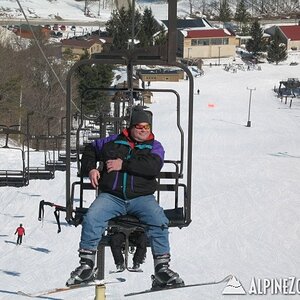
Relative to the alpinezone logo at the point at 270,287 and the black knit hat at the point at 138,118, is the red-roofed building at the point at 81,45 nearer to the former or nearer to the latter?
the alpinezone logo at the point at 270,287

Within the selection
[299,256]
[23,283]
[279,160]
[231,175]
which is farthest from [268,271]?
[279,160]

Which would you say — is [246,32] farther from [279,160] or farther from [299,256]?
[299,256]

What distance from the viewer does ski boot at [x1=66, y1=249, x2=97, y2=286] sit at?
382 centimetres

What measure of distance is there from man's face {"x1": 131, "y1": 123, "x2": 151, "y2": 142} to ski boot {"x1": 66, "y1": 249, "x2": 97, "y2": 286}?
27.5 inches

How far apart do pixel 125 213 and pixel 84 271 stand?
1.48ft

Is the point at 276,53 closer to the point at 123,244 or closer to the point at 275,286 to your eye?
the point at 275,286

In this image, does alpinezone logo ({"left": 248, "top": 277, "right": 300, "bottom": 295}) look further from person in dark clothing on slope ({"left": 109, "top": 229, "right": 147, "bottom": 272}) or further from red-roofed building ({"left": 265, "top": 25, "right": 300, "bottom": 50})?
red-roofed building ({"left": 265, "top": 25, "right": 300, "bottom": 50})

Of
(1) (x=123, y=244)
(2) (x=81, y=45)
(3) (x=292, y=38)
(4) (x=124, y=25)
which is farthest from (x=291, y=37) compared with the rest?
(1) (x=123, y=244)

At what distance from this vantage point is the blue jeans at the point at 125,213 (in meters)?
3.95

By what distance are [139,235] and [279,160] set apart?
986 inches

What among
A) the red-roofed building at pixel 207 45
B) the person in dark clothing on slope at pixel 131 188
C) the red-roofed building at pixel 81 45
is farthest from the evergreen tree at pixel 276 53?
the person in dark clothing on slope at pixel 131 188

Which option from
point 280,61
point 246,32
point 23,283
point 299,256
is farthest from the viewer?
point 246,32

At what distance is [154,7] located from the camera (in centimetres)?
12444

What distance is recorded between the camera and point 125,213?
4.12m
